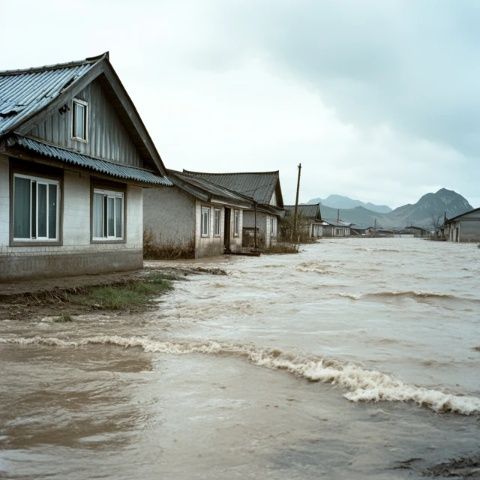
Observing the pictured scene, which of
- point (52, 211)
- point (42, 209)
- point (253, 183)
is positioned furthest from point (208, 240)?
point (253, 183)

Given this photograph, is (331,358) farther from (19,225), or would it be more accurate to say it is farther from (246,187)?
(246,187)

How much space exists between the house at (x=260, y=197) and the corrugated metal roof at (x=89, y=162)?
17.3m

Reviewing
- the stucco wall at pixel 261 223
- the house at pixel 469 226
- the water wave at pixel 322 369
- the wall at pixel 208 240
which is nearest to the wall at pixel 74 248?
the water wave at pixel 322 369

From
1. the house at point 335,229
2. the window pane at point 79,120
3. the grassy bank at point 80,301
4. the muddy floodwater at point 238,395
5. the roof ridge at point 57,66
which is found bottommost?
the muddy floodwater at point 238,395

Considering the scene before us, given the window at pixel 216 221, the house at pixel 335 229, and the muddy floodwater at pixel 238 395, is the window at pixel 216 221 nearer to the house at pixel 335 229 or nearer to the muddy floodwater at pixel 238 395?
the muddy floodwater at pixel 238 395

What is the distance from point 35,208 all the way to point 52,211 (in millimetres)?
662

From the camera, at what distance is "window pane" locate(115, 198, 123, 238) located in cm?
1494

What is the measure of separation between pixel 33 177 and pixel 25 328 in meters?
4.40

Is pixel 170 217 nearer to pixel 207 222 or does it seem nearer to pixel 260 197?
pixel 207 222

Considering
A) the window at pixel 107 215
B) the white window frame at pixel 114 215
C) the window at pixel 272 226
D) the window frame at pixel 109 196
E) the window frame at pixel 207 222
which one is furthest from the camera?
the window at pixel 272 226

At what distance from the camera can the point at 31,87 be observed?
12328 mm

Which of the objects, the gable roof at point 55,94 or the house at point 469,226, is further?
the house at point 469,226

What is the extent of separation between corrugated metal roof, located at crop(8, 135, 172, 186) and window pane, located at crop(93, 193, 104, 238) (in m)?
0.91

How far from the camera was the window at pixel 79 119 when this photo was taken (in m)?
12.6
